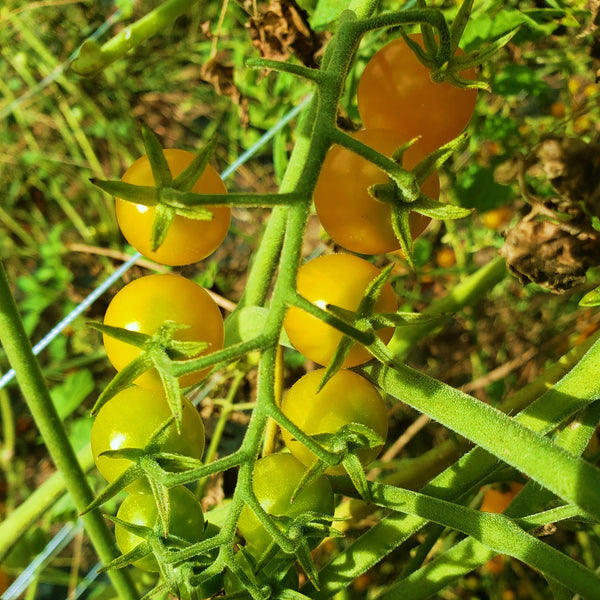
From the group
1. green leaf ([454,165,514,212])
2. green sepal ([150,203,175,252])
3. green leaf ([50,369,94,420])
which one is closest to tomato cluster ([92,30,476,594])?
green sepal ([150,203,175,252])

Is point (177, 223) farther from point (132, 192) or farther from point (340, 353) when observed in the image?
point (340, 353)

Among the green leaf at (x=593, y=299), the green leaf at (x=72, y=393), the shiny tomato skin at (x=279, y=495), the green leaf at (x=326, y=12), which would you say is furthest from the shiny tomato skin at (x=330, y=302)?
the green leaf at (x=72, y=393)

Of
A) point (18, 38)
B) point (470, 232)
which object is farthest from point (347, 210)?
point (18, 38)

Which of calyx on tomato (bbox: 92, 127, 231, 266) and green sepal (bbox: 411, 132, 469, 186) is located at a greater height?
calyx on tomato (bbox: 92, 127, 231, 266)

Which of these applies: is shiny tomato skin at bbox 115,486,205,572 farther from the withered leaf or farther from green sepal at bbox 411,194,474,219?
the withered leaf

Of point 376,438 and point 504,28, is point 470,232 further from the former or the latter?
point 376,438

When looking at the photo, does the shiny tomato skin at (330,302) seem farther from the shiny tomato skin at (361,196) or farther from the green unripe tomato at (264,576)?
the green unripe tomato at (264,576)

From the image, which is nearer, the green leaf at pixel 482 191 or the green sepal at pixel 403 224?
the green sepal at pixel 403 224
